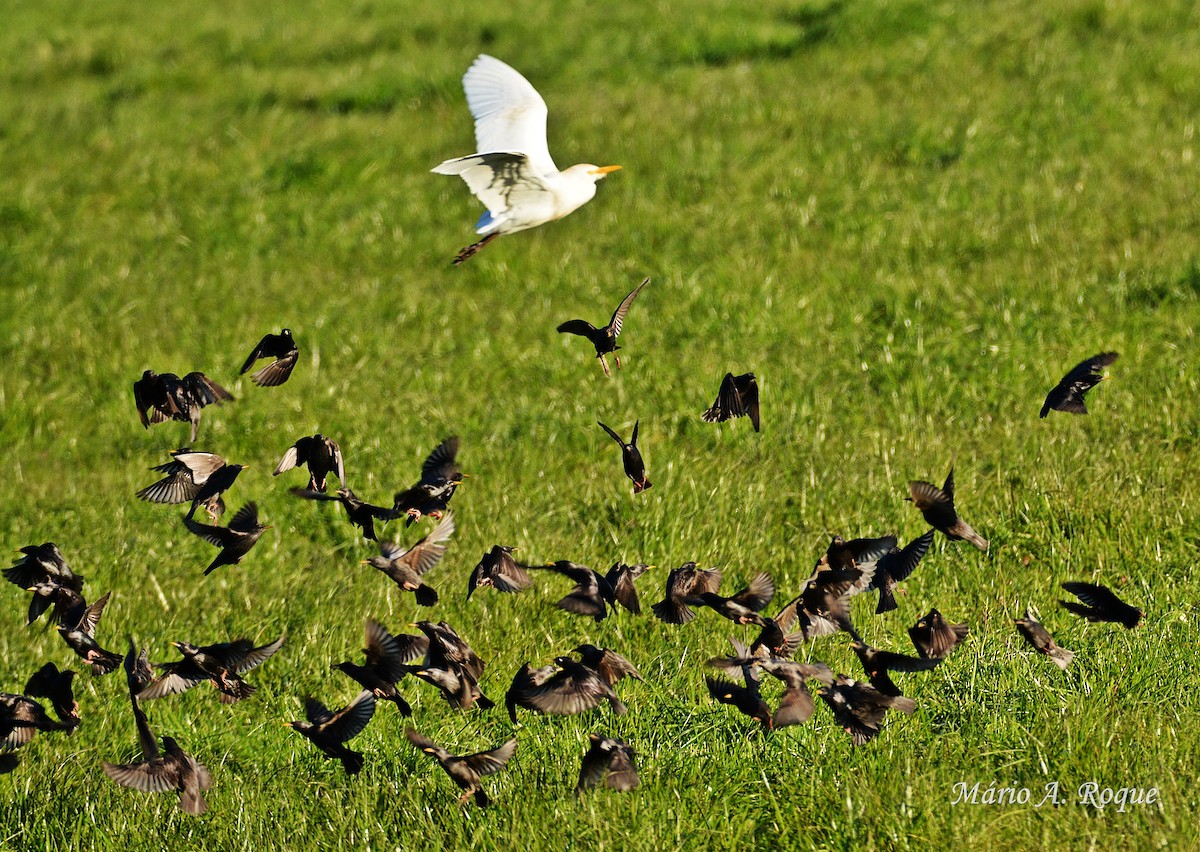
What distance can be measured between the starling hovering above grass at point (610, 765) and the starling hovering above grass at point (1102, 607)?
1550 millimetres

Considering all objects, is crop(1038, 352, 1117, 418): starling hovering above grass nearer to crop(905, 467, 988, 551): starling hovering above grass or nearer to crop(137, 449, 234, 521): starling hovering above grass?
crop(905, 467, 988, 551): starling hovering above grass

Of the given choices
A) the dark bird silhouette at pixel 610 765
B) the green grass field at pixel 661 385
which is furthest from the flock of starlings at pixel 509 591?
the green grass field at pixel 661 385

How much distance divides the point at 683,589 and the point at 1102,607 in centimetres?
140

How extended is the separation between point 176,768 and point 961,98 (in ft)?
28.8

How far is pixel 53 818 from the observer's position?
4410 mm

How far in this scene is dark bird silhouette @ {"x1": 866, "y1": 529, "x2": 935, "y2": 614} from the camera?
13.9ft

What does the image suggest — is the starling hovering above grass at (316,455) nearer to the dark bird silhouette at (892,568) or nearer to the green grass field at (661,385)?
the green grass field at (661,385)

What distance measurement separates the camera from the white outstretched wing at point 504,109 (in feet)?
17.4

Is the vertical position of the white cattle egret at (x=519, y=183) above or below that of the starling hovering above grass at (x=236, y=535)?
above

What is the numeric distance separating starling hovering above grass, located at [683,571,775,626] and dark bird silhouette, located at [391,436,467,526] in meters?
0.86

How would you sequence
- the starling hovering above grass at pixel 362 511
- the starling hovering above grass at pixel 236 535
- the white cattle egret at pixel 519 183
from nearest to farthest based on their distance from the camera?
1. the starling hovering above grass at pixel 362 511
2. the starling hovering above grass at pixel 236 535
3. the white cattle egret at pixel 519 183

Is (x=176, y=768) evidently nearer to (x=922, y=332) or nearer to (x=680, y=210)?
(x=922, y=332)

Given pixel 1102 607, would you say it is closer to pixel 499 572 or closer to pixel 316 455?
pixel 499 572

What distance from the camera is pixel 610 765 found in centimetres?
393
